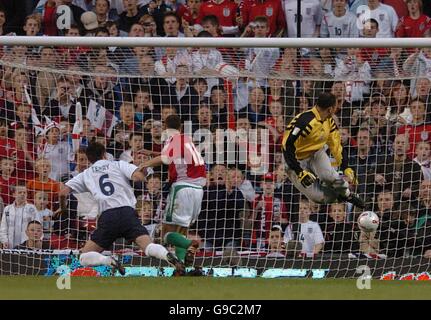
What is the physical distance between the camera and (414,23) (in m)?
14.8

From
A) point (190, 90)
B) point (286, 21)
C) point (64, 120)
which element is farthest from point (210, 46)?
point (286, 21)

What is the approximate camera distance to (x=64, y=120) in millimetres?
13172

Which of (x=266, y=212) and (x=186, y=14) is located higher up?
(x=186, y=14)

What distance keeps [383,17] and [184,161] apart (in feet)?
13.2

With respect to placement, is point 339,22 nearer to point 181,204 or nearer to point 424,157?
point 424,157

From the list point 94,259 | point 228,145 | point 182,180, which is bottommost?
point 94,259

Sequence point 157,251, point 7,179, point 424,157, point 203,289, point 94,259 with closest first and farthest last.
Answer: point 203,289
point 157,251
point 94,259
point 7,179
point 424,157

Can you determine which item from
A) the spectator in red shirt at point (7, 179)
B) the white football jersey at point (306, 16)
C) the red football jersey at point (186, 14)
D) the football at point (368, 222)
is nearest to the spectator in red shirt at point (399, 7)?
the white football jersey at point (306, 16)

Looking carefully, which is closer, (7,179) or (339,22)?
(7,179)

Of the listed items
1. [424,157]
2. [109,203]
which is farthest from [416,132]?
[109,203]

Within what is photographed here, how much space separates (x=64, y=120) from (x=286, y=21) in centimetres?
347

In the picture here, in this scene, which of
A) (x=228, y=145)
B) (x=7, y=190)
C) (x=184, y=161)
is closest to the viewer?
(x=184, y=161)

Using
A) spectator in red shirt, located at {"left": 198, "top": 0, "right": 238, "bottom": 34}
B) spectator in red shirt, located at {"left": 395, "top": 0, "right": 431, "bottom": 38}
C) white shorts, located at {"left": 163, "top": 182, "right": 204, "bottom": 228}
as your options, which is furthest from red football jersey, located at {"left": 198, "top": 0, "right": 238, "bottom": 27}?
white shorts, located at {"left": 163, "top": 182, "right": 204, "bottom": 228}

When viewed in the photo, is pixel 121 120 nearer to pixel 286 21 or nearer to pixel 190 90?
pixel 190 90
